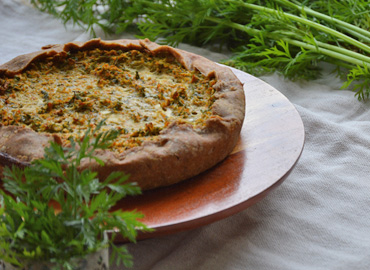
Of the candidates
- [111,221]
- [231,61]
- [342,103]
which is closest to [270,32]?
[231,61]

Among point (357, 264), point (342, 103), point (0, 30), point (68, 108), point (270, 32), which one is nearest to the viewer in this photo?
point (357, 264)

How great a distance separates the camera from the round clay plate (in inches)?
85.4

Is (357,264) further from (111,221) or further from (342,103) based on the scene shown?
(342,103)

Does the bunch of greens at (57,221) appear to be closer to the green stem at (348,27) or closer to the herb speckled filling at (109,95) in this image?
the herb speckled filling at (109,95)

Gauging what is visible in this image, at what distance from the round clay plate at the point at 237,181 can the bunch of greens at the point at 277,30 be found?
3.67 feet

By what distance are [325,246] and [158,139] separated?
0.94 m

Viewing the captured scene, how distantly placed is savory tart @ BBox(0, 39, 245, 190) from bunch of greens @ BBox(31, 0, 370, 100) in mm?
1104

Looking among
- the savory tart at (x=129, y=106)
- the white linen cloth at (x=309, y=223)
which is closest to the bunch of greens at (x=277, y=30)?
the white linen cloth at (x=309, y=223)

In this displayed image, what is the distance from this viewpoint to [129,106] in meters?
2.74

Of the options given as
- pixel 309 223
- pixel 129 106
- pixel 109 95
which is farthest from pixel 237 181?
pixel 109 95

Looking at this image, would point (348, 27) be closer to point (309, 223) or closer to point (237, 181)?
point (309, 223)

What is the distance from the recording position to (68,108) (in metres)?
2.73

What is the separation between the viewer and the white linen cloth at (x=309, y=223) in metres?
2.36

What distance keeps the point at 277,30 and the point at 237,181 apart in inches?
85.2
